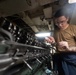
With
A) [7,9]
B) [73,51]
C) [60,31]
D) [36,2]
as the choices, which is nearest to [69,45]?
[73,51]

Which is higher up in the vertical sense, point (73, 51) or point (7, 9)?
point (7, 9)

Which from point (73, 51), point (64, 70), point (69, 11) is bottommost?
point (64, 70)

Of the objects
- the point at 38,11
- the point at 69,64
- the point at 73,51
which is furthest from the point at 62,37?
the point at 38,11

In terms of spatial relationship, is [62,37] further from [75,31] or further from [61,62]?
[61,62]

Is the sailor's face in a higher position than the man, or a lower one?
higher

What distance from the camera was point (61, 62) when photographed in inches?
80.0

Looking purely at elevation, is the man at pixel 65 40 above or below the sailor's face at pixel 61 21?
below

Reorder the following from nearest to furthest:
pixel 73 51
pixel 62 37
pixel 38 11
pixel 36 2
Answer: pixel 73 51, pixel 62 37, pixel 36 2, pixel 38 11

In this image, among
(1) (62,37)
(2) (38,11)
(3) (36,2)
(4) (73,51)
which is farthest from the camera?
(2) (38,11)

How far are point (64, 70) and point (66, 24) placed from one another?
621 mm

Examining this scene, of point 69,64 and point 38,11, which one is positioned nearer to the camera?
point 69,64

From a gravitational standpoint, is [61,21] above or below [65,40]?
above

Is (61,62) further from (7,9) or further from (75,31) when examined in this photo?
(7,9)

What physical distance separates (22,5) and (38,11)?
133 centimetres
